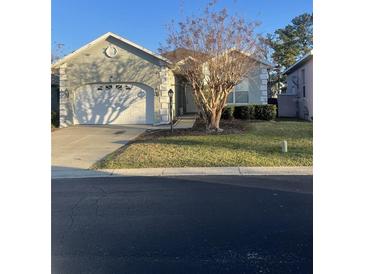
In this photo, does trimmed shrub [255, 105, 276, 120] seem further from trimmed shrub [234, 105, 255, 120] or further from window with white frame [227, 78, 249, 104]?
window with white frame [227, 78, 249, 104]

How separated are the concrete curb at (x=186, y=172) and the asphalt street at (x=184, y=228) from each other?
1216 mm

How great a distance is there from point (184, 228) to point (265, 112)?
18.3 metres

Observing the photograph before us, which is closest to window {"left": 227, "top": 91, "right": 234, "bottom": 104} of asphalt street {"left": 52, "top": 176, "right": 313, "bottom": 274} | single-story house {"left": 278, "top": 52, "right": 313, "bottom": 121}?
single-story house {"left": 278, "top": 52, "right": 313, "bottom": 121}

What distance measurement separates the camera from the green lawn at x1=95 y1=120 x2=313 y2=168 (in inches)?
432

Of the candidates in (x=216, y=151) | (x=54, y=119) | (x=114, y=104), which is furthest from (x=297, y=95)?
(x=216, y=151)

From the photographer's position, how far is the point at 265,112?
2286 centimetres

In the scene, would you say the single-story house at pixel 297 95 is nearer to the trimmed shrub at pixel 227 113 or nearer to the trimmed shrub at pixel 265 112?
the trimmed shrub at pixel 265 112

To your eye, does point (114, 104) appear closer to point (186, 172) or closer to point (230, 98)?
point (230, 98)

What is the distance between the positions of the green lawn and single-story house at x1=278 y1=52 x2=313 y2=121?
736 centimetres
